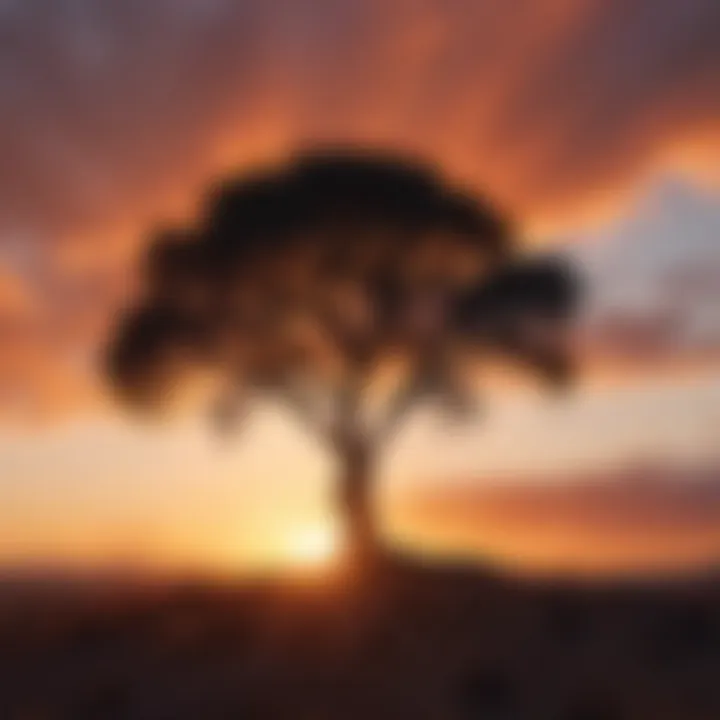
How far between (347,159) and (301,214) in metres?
1.86

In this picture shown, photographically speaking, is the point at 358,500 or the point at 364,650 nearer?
the point at 364,650

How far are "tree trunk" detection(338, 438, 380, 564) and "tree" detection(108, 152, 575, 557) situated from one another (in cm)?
3

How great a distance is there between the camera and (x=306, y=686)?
1353 cm

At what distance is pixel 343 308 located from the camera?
78.4ft

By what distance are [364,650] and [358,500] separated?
27.3 feet

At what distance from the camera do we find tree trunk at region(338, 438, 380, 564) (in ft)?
75.9

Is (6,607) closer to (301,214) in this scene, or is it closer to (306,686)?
(306,686)

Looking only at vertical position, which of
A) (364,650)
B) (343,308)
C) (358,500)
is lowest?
(364,650)

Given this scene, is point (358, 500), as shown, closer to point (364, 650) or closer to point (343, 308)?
point (343, 308)

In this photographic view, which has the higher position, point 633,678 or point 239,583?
point 239,583

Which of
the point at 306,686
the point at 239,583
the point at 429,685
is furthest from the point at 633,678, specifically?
the point at 239,583

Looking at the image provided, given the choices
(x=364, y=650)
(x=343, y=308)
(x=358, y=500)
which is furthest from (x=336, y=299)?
(x=364, y=650)

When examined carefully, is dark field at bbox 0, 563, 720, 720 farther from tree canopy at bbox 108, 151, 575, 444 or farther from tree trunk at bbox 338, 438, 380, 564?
tree canopy at bbox 108, 151, 575, 444

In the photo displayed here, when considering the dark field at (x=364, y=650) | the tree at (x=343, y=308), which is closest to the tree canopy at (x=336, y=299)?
the tree at (x=343, y=308)
